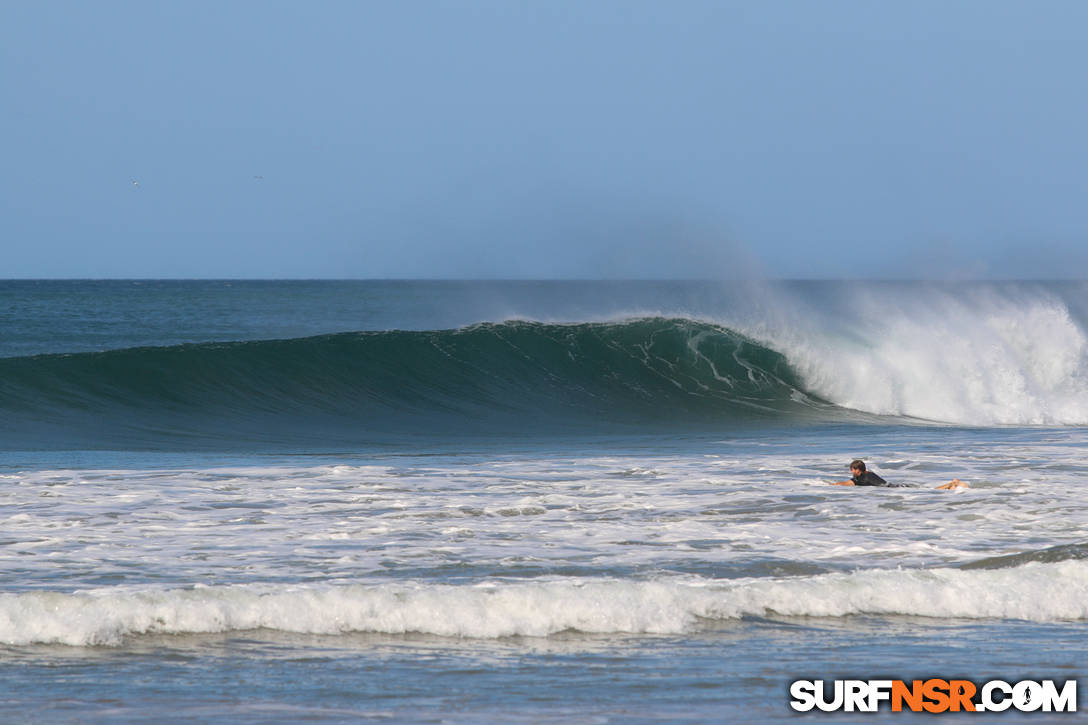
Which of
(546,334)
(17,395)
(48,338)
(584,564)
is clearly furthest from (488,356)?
(48,338)

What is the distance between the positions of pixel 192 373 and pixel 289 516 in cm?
1168

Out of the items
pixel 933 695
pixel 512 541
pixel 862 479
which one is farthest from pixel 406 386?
pixel 933 695

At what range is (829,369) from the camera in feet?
72.2

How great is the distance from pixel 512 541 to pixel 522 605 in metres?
1.76

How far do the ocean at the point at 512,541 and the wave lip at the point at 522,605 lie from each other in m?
0.02

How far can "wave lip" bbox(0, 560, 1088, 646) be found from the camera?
6328mm

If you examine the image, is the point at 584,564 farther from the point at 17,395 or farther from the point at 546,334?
the point at 546,334

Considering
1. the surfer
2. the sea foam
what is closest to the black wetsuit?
the surfer

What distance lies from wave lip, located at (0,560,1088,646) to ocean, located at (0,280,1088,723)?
0.07 ft

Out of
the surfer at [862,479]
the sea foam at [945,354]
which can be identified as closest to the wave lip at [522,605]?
the surfer at [862,479]

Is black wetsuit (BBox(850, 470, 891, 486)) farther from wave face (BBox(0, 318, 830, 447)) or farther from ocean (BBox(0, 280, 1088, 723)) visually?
wave face (BBox(0, 318, 830, 447))

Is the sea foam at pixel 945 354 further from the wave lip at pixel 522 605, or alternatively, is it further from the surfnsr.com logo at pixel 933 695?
the surfnsr.com logo at pixel 933 695

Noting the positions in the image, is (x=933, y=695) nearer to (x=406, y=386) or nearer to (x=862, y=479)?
(x=862, y=479)

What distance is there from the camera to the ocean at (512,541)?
5531 millimetres
